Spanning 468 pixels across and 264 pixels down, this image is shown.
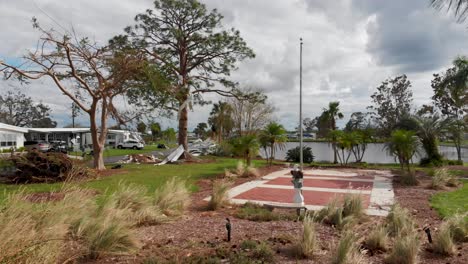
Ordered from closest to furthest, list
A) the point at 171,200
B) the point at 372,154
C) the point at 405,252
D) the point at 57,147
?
the point at 405,252
the point at 171,200
the point at 372,154
the point at 57,147

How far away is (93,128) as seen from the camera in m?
16.6

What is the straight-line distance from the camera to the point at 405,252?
14.0 ft

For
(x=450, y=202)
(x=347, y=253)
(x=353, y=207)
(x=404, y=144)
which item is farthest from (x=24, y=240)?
(x=404, y=144)

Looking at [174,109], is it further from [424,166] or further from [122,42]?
[424,166]

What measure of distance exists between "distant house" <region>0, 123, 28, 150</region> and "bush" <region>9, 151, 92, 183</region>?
83.6 feet

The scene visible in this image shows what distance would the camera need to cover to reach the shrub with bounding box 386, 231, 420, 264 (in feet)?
13.9

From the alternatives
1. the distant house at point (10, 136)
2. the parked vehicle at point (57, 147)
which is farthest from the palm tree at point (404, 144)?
the distant house at point (10, 136)

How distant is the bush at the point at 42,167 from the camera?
1263cm

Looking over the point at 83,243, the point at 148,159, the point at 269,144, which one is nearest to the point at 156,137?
the point at 148,159

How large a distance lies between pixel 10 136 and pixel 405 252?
40388mm

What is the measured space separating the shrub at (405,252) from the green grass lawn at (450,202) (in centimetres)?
385

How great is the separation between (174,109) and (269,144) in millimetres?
6134

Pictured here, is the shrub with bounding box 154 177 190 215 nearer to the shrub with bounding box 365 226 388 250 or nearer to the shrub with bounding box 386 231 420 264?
the shrub with bounding box 365 226 388 250

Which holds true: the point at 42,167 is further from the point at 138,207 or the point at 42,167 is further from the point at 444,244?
the point at 444,244
